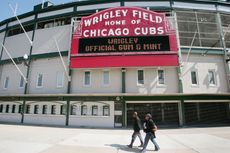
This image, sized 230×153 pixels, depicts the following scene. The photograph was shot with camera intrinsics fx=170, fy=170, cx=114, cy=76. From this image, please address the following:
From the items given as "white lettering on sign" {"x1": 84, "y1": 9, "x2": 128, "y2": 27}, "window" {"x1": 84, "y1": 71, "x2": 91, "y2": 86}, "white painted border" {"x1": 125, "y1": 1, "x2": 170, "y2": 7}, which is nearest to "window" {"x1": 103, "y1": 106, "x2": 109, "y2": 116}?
"window" {"x1": 84, "y1": 71, "x2": 91, "y2": 86}

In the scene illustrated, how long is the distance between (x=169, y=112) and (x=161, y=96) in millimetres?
2113

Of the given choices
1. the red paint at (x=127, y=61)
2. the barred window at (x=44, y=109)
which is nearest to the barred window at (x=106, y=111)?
the red paint at (x=127, y=61)

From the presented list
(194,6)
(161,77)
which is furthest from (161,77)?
(194,6)

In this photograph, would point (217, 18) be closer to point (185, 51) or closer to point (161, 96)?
point (185, 51)

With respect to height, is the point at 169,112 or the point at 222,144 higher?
the point at 169,112

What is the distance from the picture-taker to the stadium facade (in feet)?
56.2

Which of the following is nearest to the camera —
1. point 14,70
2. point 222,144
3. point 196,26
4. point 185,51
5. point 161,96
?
point 222,144

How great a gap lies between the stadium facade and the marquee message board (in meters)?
0.10

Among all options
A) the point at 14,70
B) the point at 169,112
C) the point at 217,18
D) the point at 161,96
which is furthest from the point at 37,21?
the point at 217,18

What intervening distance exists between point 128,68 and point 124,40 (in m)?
2.96

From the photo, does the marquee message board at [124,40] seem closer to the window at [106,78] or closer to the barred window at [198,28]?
the window at [106,78]

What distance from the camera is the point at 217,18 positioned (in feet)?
67.2

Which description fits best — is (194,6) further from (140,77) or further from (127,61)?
(127,61)

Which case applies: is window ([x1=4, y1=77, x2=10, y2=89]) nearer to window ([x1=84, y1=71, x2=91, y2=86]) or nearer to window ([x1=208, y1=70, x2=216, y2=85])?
window ([x1=84, y1=71, x2=91, y2=86])
